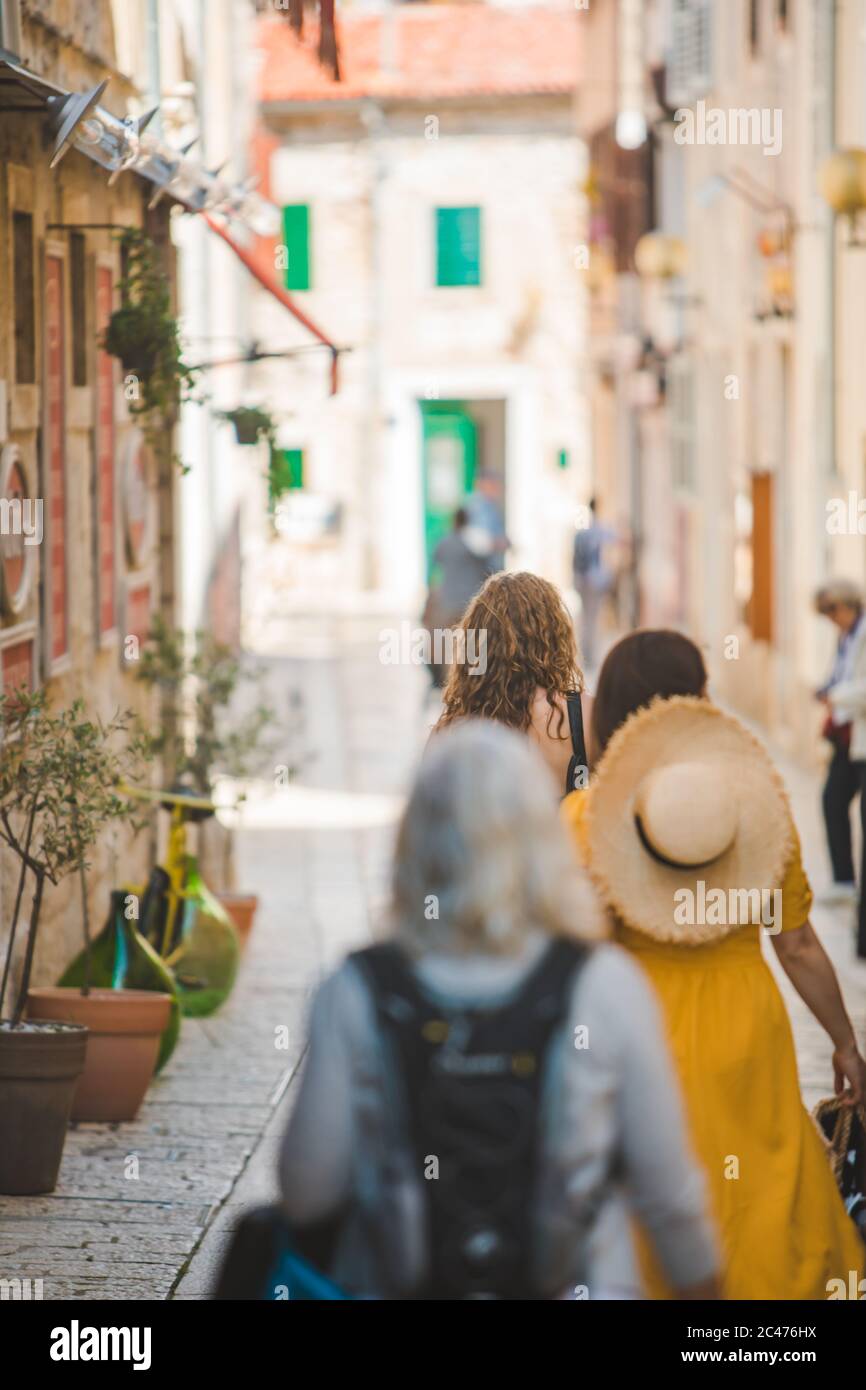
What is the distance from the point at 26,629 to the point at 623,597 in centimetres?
2051

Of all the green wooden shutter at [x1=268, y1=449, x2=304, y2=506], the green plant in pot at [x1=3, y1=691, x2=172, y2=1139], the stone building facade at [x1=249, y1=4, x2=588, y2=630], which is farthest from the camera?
the stone building facade at [x1=249, y1=4, x2=588, y2=630]

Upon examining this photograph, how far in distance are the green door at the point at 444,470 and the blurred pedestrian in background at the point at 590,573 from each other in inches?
427

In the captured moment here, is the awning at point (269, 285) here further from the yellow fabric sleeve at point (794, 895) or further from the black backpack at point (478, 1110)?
the black backpack at point (478, 1110)

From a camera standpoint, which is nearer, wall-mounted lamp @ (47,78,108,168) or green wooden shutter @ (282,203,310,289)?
wall-mounted lamp @ (47,78,108,168)

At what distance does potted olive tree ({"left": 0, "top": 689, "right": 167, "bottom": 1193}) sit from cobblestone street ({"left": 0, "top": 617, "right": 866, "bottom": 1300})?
0.63 feet

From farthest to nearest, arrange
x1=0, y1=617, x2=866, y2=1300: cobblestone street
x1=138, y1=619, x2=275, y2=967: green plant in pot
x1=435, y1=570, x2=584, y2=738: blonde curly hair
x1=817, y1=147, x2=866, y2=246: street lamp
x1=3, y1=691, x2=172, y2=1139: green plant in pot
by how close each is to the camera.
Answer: x1=817, y1=147, x2=866, y2=246: street lamp → x1=138, y1=619, x2=275, y2=967: green plant in pot → x1=3, y1=691, x2=172, y2=1139: green plant in pot → x1=0, y1=617, x2=866, y2=1300: cobblestone street → x1=435, y1=570, x2=584, y2=738: blonde curly hair

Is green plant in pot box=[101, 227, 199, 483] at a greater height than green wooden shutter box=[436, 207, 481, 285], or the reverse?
green wooden shutter box=[436, 207, 481, 285]

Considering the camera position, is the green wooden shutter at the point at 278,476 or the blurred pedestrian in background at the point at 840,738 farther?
the blurred pedestrian in background at the point at 840,738

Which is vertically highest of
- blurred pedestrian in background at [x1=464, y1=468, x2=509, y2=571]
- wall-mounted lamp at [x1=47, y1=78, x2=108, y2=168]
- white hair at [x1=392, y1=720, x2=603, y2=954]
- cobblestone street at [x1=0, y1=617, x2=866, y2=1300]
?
wall-mounted lamp at [x1=47, y1=78, x2=108, y2=168]

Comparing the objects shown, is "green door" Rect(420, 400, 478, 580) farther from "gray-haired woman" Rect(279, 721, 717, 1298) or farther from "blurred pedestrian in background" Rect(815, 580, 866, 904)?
"gray-haired woman" Rect(279, 721, 717, 1298)

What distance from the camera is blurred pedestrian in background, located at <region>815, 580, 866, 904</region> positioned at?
36.1ft

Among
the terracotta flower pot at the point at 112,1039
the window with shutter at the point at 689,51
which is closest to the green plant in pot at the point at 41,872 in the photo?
the terracotta flower pot at the point at 112,1039

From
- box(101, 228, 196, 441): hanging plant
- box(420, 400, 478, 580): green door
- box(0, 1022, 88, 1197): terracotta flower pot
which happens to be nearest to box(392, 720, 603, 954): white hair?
box(0, 1022, 88, 1197): terracotta flower pot

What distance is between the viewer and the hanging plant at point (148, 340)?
8.70 metres
